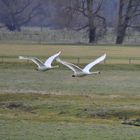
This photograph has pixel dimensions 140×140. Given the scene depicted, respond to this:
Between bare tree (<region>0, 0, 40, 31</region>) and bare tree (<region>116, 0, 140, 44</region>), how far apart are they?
36993 mm

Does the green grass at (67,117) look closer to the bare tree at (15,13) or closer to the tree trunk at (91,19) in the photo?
the tree trunk at (91,19)

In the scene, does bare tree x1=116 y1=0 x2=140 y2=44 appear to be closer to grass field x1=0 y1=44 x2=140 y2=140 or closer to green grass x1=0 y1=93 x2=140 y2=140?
grass field x1=0 y1=44 x2=140 y2=140

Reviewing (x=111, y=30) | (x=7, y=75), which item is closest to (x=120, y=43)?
(x=111, y=30)

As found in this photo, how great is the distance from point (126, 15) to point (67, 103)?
172 feet

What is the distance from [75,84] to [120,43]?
41.9 m

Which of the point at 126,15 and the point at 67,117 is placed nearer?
the point at 67,117

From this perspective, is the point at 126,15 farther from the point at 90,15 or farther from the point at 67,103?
the point at 67,103

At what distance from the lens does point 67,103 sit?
30.0 m

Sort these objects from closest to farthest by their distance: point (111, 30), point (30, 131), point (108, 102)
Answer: point (30, 131) < point (108, 102) < point (111, 30)

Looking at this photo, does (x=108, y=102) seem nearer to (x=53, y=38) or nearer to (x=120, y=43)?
(x=120, y=43)

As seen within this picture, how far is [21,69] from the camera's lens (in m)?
50.2

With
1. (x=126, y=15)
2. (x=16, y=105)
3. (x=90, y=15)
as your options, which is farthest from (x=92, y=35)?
(x=16, y=105)

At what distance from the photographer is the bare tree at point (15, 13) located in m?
123

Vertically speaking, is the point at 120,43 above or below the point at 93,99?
below
